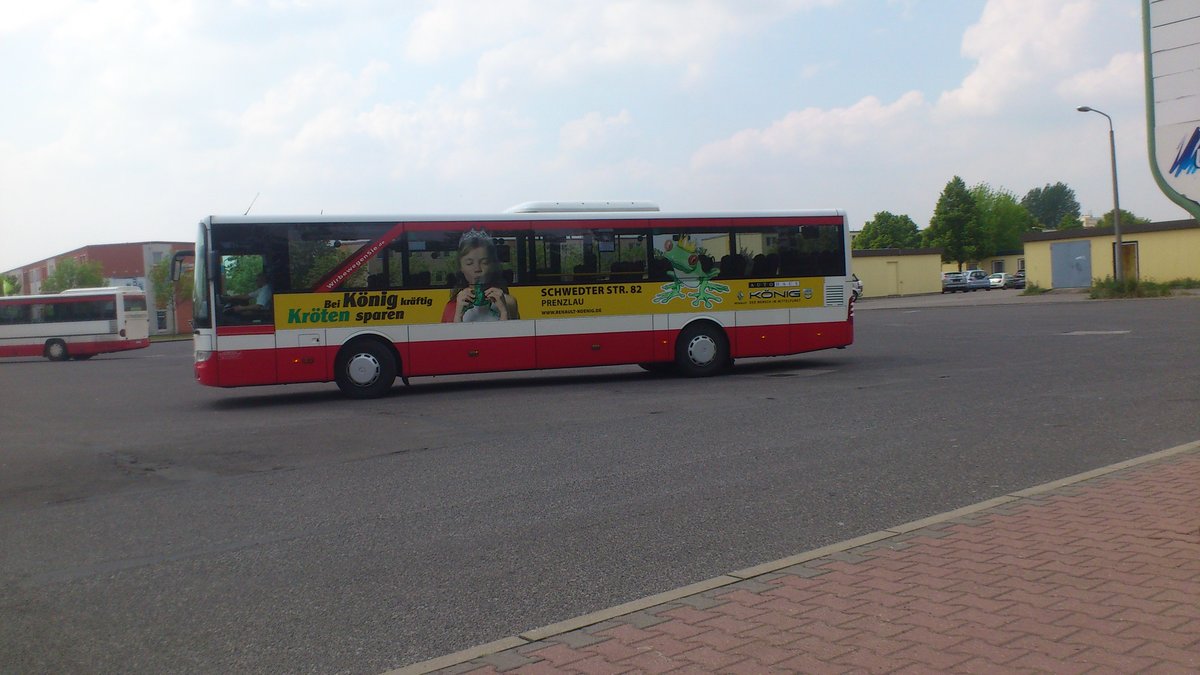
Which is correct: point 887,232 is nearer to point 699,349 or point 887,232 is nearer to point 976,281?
point 976,281

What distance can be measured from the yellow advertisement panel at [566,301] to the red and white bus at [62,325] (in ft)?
110

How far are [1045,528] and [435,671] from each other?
3916 millimetres

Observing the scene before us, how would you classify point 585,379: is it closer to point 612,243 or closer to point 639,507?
point 612,243

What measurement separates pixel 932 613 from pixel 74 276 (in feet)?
331

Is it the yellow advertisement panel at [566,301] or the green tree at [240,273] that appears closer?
the green tree at [240,273]

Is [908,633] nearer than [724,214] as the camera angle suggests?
Yes

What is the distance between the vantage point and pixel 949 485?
8.05 metres

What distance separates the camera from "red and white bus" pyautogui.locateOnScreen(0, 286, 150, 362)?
45.1 metres

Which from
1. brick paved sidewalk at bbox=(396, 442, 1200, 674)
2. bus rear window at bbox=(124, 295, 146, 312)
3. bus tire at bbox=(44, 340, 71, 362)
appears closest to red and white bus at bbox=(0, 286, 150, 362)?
bus tire at bbox=(44, 340, 71, 362)

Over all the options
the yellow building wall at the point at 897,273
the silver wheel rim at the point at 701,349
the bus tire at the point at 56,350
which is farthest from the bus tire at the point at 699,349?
the yellow building wall at the point at 897,273

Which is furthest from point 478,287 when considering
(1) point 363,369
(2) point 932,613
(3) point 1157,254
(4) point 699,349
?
(3) point 1157,254

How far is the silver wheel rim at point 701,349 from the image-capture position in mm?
18547

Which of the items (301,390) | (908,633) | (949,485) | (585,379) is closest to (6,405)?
(301,390)

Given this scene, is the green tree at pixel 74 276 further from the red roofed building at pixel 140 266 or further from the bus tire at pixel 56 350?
the bus tire at pixel 56 350
